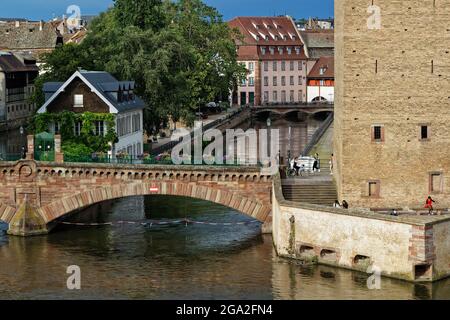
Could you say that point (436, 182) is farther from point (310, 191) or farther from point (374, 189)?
point (310, 191)

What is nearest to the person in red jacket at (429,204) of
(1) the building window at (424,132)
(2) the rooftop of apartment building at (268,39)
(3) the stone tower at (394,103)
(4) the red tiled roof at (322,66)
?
(3) the stone tower at (394,103)

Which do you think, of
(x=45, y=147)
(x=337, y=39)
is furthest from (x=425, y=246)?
(x=45, y=147)

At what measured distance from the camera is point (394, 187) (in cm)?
5738

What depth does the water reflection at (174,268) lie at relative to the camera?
48625 mm

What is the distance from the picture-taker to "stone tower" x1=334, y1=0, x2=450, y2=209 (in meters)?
56.1

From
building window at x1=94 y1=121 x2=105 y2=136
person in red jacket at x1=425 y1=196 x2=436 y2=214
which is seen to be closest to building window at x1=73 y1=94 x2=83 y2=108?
building window at x1=94 y1=121 x2=105 y2=136

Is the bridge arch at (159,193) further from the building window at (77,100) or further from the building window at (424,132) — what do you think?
the building window at (77,100)

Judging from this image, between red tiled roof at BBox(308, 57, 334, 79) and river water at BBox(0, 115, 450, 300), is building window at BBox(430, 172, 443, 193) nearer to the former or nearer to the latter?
river water at BBox(0, 115, 450, 300)

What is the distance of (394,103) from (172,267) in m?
13.6

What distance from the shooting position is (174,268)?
176 ft

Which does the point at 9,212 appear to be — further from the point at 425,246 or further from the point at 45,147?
the point at 425,246

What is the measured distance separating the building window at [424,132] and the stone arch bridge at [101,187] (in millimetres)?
8454
